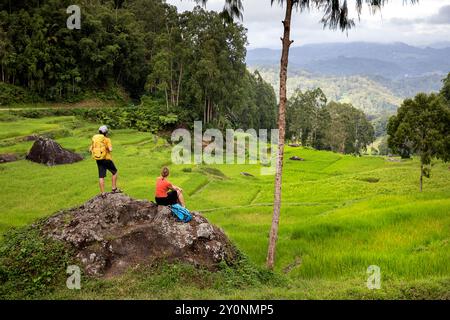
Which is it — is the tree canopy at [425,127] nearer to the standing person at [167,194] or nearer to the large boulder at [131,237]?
the standing person at [167,194]

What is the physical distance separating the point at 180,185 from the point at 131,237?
17.8m

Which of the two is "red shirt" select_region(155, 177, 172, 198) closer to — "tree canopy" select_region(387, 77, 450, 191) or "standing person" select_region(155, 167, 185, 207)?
"standing person" select_region(155, 167, 185, 207)

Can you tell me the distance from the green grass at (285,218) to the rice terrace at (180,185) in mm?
74

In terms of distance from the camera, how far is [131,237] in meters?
10.4

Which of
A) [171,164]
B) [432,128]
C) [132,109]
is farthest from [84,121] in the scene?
[432,128]

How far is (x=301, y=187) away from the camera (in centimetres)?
3447

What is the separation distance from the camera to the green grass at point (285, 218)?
9.35 metres

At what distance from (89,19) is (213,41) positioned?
1959cm

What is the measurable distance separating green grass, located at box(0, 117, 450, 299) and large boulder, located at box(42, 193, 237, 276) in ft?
1.86

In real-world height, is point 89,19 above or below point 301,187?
above

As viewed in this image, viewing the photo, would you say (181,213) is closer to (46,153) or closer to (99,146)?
(99,146)

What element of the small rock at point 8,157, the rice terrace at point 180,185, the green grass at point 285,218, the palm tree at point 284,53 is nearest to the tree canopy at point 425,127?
the rice terrace at point 180,185

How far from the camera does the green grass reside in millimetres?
9352

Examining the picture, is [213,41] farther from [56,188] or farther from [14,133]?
[56,188]
